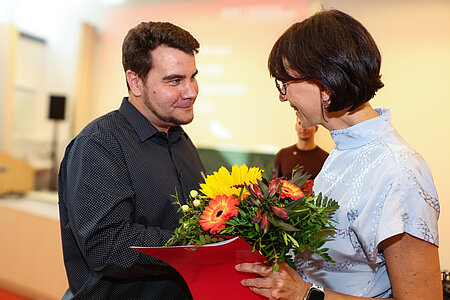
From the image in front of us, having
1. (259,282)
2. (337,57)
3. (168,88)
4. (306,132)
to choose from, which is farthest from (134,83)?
(259,282)

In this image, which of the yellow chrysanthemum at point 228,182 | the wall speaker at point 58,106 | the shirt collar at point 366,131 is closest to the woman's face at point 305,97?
the shirt collar at point 366,131

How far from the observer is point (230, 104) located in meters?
3.68

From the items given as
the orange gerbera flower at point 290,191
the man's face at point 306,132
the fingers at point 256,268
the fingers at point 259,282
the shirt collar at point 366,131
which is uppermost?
the shirt collar at point 366,131

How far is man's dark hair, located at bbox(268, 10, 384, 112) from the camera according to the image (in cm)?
118

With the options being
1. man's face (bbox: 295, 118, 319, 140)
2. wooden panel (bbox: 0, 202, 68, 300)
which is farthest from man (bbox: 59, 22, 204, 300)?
wooden panel (bbox: 0, 202, 68, 300)

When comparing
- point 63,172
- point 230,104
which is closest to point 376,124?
point 63,172

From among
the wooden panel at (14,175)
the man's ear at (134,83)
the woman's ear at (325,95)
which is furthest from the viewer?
the wooden panel at (14,175)

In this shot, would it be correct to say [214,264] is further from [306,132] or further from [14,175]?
[14,175]

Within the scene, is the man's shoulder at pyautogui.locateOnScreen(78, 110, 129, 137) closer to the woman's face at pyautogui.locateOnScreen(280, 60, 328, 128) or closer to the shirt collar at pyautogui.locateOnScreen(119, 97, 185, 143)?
the shirt collar at pyautogui.locateOnScreen(119, 97, 185, 143)

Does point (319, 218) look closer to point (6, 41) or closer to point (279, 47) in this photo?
point (279, 47)

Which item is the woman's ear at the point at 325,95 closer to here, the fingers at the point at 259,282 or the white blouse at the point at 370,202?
the white blouse at the point at 370,202

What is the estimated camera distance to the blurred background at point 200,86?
197 centimetres

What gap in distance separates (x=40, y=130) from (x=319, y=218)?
16.9ft

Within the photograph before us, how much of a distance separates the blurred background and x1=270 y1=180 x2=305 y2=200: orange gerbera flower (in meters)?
0.73
